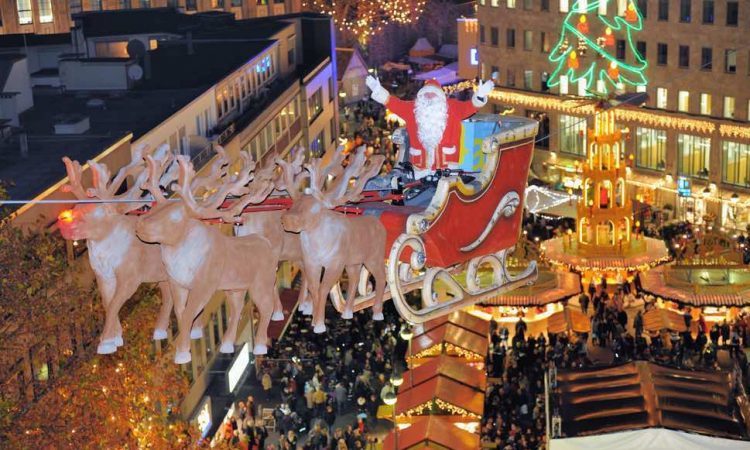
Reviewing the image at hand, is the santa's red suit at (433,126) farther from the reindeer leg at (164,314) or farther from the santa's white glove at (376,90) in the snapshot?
the reindeer leg at (164,314)

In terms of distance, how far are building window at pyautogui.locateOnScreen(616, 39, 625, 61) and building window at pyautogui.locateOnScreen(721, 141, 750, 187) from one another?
330 inches

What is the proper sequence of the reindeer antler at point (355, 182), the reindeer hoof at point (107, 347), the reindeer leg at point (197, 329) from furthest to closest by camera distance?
the reindeer antler at point (355, 182), the reindeer leg at point (197, 329), the reindeer hoof at point (107, 347)

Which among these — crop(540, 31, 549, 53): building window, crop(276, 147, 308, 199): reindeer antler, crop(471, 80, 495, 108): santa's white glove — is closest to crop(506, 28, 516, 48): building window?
crop(540, 31, 549, 53): building window

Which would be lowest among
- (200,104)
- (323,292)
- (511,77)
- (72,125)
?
(511,77)

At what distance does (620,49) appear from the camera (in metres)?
86.4

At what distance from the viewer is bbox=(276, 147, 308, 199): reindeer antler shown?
19.3 metres

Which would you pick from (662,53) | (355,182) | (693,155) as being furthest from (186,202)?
(662,53)

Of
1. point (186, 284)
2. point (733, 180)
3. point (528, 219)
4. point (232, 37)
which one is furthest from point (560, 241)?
point (186, 284)

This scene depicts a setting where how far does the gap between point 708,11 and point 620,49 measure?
6.55 metres

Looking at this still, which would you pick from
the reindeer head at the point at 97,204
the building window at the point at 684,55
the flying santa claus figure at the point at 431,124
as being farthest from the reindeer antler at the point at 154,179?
the building window at the point at 684,55

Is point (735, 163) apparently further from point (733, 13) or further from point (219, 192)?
point (219, 192)

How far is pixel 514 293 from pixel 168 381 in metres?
26.8

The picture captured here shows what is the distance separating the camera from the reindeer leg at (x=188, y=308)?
1855 centimetres

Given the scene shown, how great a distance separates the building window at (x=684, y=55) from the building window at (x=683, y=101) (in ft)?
4.69
